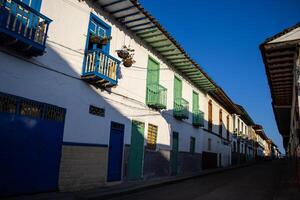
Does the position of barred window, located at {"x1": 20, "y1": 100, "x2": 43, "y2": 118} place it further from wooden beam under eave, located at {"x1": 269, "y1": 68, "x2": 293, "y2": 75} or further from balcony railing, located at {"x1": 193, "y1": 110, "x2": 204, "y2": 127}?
balcony railing, located at {"x1": 193, "y1": 110, "x2": 204, "y2": 127}

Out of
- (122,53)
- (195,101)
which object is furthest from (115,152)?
(195,101)

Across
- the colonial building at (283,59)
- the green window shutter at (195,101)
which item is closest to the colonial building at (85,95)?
the green window shutter at (195,101)

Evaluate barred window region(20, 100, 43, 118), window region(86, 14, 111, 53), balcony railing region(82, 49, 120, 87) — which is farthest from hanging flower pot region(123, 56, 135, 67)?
barred window region(20, 100, 43, 118)

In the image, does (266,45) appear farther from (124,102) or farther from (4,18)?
(4,18)

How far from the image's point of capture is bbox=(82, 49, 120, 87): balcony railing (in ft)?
27.6

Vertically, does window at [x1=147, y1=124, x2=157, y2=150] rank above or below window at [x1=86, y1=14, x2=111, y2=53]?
below

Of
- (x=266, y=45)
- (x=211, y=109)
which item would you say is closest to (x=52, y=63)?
(x=266, y=45)

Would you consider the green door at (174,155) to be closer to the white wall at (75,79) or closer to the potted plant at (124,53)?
the white wall at (75,79)

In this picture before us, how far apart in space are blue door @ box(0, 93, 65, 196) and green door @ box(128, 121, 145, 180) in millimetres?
3870

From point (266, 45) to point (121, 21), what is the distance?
5623 mm

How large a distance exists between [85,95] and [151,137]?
16.2ft

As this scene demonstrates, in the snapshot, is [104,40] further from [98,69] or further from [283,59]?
[283,59]

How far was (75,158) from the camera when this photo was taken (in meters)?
8.00

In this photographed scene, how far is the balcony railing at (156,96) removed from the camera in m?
12.2
